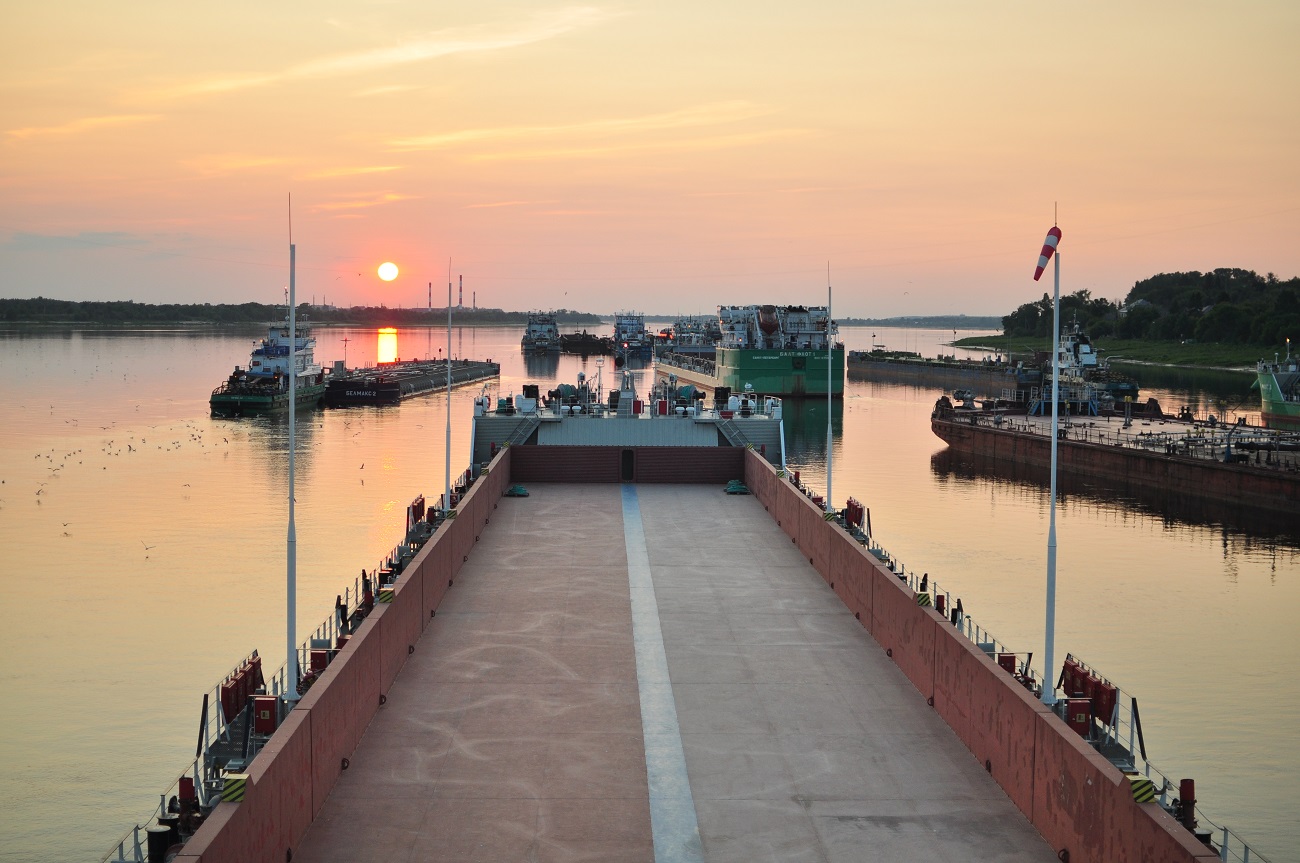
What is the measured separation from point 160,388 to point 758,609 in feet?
379

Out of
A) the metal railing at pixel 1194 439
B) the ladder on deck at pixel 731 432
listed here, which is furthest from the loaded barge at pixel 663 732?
the metal railing at pixel 1194 439

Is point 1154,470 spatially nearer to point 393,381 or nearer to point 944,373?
point 393,381

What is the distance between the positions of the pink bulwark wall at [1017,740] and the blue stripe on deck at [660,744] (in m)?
3.83

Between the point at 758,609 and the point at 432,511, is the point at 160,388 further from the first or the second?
the point at 758,609

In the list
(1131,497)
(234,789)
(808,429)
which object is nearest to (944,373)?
(808,429)

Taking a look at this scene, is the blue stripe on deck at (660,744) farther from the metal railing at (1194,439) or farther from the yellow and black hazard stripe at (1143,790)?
the metal railing at (1194,439)

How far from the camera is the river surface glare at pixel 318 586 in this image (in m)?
23.1

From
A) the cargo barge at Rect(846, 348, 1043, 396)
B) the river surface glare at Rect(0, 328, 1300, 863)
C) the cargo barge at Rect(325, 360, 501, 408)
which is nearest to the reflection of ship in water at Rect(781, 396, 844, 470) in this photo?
the river surface glare at Rect(0, 328, 1300, 863)

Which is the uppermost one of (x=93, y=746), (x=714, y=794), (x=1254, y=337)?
(x=1254, y=337)

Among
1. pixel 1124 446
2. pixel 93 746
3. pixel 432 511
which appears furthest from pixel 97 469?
pixel 1124 446

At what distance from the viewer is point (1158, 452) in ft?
211

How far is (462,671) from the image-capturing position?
19.7 m

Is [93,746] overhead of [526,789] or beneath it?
beneath

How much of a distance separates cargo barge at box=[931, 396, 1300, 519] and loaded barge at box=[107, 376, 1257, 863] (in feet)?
117
